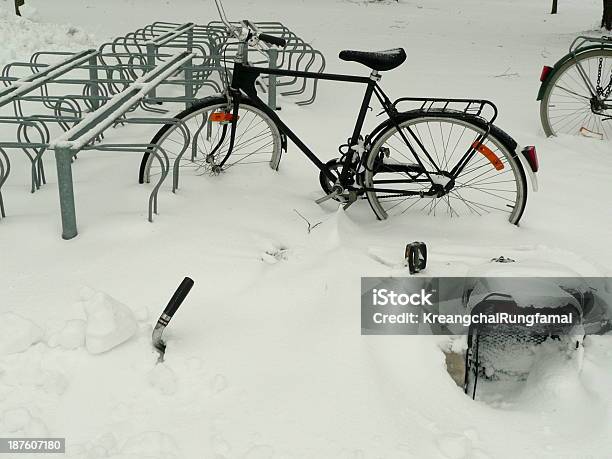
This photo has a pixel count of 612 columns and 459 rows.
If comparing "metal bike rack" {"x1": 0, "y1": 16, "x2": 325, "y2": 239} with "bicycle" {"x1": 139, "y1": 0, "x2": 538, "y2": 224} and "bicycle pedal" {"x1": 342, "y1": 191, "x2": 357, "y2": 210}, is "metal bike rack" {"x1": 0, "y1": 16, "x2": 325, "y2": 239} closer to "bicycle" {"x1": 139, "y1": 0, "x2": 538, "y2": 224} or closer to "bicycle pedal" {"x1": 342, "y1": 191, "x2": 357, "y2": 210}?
"bicycle" {"x1": 139, "y1": 0, "x2": 538, "y2": 224}

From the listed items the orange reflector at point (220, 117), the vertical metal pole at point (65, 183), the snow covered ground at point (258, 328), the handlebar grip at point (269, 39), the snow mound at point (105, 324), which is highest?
the handlebar grip at point (269, 39)

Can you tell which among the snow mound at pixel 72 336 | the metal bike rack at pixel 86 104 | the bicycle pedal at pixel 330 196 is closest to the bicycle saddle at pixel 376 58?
the metal bike rack at pixel 86 104

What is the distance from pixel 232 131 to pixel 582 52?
122 inches

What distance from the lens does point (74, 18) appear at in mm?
10391

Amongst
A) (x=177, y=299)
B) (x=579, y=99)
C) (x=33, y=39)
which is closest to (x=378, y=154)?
(x=177, y=299)

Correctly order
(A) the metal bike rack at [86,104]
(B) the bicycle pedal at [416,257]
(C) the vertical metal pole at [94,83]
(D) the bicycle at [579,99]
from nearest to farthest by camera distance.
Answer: (B) the bicycle pedal at [416,257]
(A) the metal bike rack at [86,104]
(C) the vertical metal pole at [94,83]
(D) the bicycle at [579,99]

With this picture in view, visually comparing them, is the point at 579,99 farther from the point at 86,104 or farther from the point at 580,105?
the point at 86,104

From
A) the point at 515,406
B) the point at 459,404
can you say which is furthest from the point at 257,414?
the point at 515,406

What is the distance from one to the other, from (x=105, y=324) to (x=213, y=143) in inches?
82.2

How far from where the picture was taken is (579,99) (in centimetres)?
677

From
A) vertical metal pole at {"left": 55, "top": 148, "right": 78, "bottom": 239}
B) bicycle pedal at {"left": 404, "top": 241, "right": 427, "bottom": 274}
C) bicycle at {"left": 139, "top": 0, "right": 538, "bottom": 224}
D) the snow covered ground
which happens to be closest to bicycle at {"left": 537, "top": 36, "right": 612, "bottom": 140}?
the snow covered ground

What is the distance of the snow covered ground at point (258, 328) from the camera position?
2.29 metres

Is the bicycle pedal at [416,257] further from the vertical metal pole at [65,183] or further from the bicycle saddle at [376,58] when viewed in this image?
the vertical metal pole at [65,183]

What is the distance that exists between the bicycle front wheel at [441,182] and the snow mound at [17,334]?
6.59 ft
